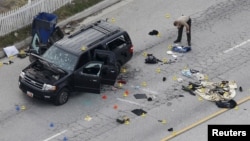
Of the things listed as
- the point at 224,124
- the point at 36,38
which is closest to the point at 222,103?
the point at 224,124

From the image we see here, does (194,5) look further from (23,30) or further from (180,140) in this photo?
(180,140)

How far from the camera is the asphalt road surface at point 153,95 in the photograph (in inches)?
759

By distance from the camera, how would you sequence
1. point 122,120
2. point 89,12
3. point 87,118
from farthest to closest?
point 89,12 → point 87,118 → point 122,120

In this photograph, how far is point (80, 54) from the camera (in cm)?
2070

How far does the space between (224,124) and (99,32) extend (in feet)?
17.4

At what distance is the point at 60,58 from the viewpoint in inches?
826

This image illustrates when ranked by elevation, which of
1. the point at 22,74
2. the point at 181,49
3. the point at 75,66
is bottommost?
the point at 22,74

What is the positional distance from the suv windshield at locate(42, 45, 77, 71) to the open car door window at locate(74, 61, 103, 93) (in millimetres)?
334

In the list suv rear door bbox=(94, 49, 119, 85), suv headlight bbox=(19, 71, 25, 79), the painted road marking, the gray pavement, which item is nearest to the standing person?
suv rear door bbox=(94, 49, 119, 85)

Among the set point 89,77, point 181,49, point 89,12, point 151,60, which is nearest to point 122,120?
point 89,77

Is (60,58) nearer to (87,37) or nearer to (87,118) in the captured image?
(87,37)

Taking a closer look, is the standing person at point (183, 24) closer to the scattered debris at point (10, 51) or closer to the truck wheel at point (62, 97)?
the truck wheel at point (62, 97)

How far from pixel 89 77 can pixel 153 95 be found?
2.15m

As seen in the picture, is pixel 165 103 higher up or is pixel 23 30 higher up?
pixel 23 30
